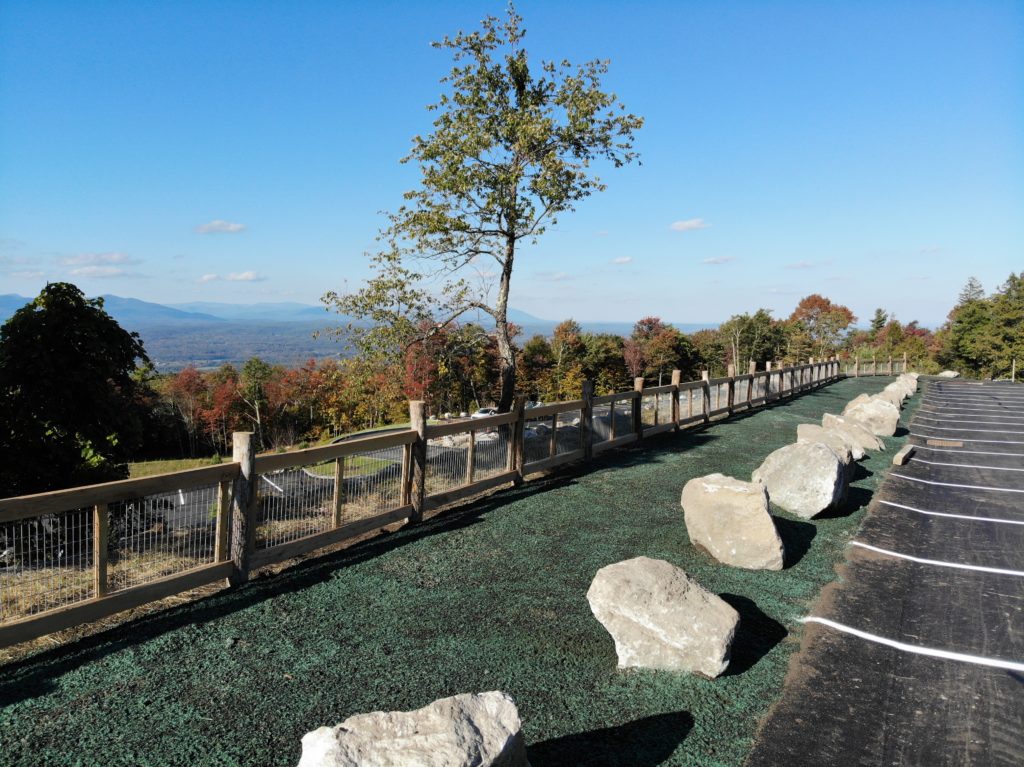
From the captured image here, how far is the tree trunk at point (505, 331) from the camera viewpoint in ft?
40.2

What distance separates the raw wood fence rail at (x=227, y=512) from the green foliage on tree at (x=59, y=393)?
46.6 inches

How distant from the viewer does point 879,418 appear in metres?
15.1

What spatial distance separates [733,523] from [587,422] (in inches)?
207

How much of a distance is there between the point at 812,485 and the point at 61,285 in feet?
31.2

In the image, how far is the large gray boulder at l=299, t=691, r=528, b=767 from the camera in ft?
7.91

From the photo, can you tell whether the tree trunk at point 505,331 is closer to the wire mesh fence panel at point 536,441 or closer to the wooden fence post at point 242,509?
the wire mesh fence panel at point 536,441

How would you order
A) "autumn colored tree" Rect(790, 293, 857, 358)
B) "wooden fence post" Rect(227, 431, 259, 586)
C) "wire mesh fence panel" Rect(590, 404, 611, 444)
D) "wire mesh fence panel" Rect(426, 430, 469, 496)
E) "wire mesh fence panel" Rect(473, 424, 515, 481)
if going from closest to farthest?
"wooden fence post" Rect(227, 431, 259, 586), "wire mesh fence panel" Rect(426, 430, 469, 496), "wire mesh fence panel" Rect(473, 424, 515, 481), "wire mesh fence panel" Rect(590, 404, 611, 444), "autumn colored tree" Rect(790, 293, 857, 358)

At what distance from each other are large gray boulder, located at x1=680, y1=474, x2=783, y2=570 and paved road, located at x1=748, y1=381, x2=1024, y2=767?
73cm

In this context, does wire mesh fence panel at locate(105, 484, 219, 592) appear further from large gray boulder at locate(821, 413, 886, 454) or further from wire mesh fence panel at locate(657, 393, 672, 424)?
wire mesh fence panel at locate(657, 393, 672, 424)

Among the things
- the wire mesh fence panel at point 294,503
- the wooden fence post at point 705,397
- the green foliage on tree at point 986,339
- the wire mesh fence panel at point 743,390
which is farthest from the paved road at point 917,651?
the green foliage on tree at point 986,339

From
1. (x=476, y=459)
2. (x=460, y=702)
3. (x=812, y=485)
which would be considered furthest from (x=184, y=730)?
(x=812, y=485)

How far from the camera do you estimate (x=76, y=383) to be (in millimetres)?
7008

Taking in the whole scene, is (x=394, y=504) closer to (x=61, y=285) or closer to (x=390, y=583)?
(x=390, y=583)

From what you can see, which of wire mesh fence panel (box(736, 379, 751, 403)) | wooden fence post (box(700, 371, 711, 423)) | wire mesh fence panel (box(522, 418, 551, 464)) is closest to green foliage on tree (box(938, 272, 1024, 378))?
wire mesh fence panel (box(736, 379, 751, 403))
